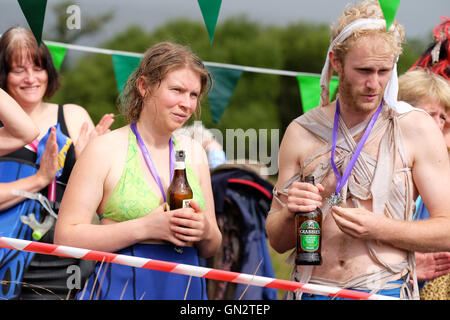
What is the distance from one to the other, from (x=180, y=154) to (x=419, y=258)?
165 centimetres

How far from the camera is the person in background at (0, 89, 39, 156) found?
335cm

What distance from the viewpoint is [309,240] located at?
9.58 feet

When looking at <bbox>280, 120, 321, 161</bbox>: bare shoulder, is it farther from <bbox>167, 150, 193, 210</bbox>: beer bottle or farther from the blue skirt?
the blue skirt

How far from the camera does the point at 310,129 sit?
10.4ft

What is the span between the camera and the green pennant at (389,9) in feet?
9.21

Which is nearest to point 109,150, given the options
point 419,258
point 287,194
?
point 287,194

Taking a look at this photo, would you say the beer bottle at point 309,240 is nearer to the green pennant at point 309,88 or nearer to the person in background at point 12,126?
the person in background at point 12,126

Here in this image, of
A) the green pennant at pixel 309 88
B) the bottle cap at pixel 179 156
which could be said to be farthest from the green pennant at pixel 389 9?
the green pennant at pixel 309 88

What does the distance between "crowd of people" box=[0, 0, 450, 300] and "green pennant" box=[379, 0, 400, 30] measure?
10cm

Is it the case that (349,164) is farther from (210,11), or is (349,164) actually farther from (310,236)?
(210,11)

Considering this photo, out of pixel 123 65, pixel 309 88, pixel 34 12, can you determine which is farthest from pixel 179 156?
pixel 309 88

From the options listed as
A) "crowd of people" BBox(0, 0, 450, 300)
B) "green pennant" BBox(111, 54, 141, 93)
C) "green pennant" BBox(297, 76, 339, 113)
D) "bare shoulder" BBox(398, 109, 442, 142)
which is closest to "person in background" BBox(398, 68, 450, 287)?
"crowd of people" BBox(0, 0, 450, 300)

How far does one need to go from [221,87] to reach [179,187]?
3.14 meters

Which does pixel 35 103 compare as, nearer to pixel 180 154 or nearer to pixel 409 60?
pixel 180 154
